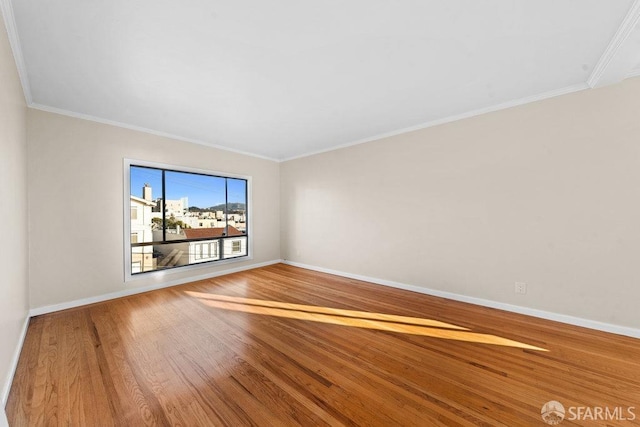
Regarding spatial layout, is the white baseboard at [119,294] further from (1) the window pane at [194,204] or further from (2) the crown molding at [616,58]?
(2) the crown molding at [616,58]

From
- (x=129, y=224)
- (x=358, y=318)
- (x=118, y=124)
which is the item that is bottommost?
(x=358, y=318)

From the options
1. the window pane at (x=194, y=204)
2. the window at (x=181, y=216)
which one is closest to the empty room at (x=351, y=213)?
the window at (x=181, y=216)

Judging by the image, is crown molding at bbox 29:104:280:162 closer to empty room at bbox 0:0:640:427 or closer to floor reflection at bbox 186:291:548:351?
empty room at bbox 0:0:640:427

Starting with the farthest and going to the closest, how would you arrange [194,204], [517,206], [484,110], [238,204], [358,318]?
[194,204] < [238,204] < [484,110] < [517,206] < [358,318]

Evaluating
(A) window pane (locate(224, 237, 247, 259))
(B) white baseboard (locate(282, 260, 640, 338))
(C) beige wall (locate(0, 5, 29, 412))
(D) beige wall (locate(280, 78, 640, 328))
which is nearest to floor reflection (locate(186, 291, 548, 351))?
(B) white baseboard (locate(282, 260, 640, 338))

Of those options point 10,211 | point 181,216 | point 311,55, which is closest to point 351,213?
point 311,55

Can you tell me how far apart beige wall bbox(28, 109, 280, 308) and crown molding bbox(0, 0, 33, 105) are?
62cm

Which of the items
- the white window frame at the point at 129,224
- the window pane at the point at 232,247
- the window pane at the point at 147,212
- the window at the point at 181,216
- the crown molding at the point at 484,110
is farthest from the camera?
the window pane at the point at 232,247

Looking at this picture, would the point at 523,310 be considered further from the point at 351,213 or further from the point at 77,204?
the point at 77,204

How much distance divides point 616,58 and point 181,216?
25.7 feet

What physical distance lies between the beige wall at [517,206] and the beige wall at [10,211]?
397cm

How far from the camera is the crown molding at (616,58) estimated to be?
1.63 meters

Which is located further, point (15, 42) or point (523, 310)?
point (523, 310)

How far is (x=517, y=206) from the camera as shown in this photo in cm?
283
